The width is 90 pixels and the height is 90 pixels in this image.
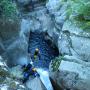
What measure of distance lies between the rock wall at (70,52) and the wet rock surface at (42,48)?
97cm

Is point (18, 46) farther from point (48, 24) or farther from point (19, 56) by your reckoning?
point (48, 24)

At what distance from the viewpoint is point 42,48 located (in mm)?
18016

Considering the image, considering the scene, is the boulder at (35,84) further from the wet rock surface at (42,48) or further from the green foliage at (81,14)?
the green foliage at (81,14)

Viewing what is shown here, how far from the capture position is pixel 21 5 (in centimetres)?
2172

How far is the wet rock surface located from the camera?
16516 millimetres

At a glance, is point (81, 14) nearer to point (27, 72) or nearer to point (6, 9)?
point (6, 9)

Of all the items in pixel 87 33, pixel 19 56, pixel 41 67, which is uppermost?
pixel 87 33

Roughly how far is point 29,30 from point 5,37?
18.0 feet

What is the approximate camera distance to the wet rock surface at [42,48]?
54.2ft

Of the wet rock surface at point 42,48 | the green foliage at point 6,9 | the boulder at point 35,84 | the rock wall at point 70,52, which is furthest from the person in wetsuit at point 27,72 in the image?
the green foliage at point 6,9

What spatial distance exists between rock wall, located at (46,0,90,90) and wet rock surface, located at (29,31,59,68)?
971 millimetres

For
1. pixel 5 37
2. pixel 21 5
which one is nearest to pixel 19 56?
pixel 5 37

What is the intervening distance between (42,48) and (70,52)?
14.8ft

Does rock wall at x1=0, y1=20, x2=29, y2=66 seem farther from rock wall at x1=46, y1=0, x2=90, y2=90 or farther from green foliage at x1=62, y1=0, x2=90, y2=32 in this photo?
green foliage at x1=62, y1=0, x2=90, y2=32
